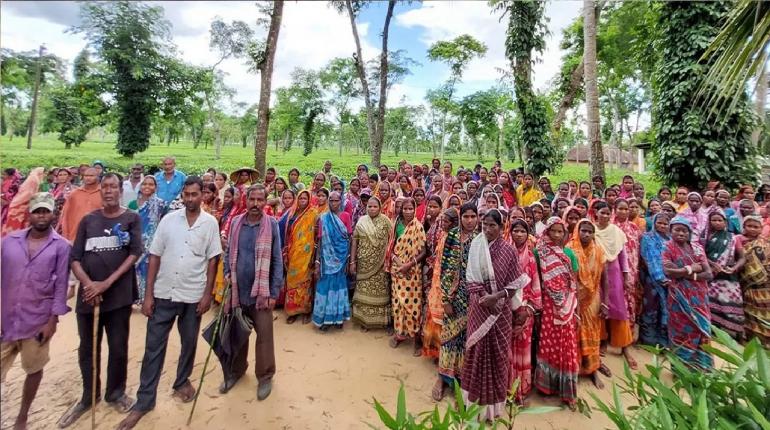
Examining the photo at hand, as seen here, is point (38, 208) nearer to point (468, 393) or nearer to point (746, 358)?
point (468, 393)

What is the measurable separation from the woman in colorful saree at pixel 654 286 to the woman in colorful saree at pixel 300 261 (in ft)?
13.2

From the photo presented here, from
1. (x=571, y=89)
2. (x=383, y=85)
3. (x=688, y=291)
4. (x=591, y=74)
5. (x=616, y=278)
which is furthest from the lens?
(x=383, y=85)

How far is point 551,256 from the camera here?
3277mm

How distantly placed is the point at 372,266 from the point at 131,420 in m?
2.61

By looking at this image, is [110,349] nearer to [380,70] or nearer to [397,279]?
[397,279]

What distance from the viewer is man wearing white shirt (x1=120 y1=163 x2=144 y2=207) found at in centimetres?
540

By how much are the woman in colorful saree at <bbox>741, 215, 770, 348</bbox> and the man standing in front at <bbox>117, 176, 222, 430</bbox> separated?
5836 mm

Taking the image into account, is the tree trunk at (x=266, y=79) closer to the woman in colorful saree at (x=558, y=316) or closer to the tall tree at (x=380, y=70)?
the tall tree at (x=380, y=70)

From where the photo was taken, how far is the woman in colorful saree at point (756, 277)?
4.15 metres

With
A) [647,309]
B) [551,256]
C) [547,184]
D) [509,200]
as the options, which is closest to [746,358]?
[551,256]

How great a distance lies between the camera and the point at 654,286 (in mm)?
4328

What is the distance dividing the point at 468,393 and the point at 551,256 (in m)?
1.41

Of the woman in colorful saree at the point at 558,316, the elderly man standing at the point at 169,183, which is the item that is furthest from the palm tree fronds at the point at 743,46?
the elderly man standing at the point at 169,183

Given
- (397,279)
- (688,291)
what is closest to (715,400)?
(688,291)
